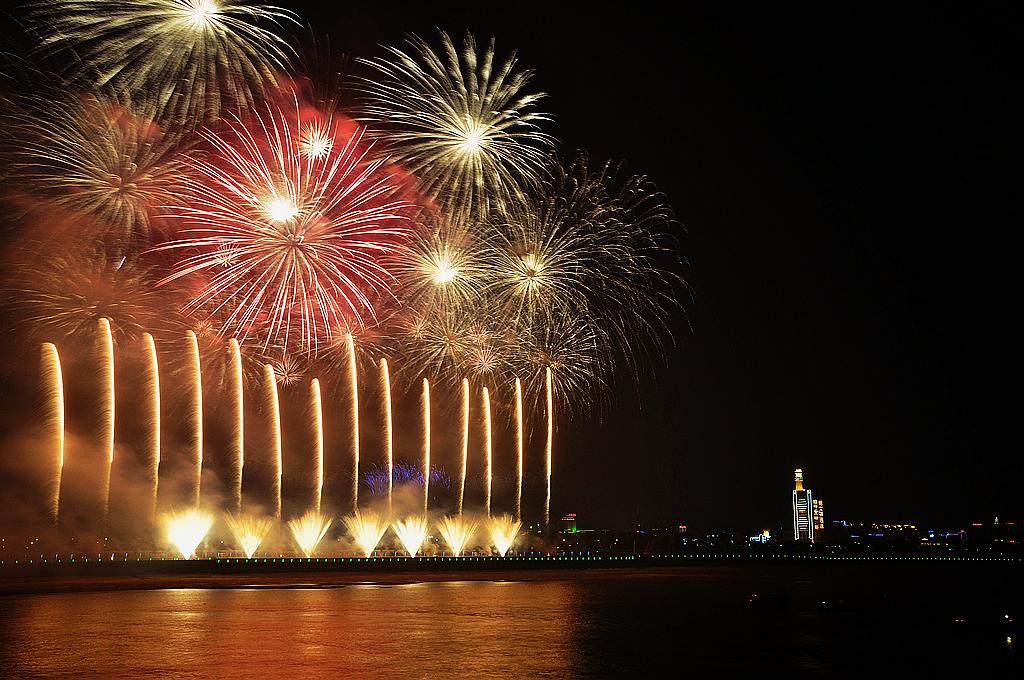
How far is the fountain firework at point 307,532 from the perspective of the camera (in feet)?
232

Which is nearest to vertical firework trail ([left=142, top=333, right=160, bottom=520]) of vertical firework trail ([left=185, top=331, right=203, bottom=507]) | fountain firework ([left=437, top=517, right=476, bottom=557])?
vertical firework trail ([left=185, top=331, right=203, bottom=507])

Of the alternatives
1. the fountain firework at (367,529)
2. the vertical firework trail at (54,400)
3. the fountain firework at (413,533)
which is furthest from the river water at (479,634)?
the fountain firework at (413,533)

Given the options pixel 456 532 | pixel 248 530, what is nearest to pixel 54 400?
pixel 248 530

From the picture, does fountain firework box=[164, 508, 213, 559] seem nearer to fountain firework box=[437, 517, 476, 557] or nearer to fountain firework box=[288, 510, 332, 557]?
fountain firework box=[288, 510, 332, 557]

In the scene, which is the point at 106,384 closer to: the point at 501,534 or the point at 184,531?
the point at 184,531

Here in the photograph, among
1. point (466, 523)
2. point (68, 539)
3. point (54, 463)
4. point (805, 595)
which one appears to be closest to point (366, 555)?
point (466, 523)

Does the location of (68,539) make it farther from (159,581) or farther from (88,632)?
(88,632)

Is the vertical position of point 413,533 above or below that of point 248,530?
below

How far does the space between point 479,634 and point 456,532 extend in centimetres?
5149

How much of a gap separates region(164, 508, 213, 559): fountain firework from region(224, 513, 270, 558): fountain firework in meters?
2.90

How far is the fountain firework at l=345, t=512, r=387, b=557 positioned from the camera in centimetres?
7293

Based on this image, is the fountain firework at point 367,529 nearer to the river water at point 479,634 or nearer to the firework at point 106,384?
the firework at point 106,384

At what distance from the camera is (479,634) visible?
1032 inches

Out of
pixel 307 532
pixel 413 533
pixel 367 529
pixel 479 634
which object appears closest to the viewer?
pixel 479 634
